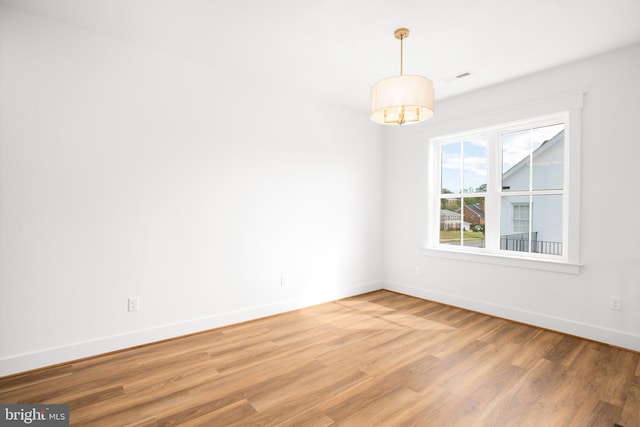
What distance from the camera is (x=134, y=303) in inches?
113

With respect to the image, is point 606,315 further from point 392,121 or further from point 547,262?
point 392,121

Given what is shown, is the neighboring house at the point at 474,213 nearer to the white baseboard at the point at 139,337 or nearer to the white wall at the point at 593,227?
the white wall at the point at 593,227

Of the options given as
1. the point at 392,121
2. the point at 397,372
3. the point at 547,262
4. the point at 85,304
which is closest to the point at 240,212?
Result: the point at 85,304

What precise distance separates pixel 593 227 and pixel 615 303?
71cm

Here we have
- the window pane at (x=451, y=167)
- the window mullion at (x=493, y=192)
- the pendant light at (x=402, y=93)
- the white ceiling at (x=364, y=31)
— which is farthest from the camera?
the window pane at (x=451, y=167)

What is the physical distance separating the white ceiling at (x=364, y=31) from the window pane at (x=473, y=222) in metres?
1.51

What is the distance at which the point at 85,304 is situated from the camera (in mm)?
2652


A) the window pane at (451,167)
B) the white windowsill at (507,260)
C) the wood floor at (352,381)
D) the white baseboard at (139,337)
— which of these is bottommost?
the wood floor at (352,381)

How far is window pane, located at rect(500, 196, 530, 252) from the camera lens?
362cm

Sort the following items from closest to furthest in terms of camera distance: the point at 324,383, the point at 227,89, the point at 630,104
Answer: the point at 324,383 → the point at 630,104 → the point at 227,89

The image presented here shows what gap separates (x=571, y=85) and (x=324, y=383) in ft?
12.0

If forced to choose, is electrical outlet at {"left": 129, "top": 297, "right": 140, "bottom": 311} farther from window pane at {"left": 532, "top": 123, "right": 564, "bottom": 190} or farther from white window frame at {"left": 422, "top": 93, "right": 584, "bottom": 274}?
window pane at {"left": 532, "top": 123, "right": 564, "bottom": 190}

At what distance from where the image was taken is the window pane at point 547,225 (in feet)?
11.1

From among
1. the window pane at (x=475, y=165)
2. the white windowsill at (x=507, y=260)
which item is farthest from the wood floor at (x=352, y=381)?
the window pane at (x=475, y=165)
